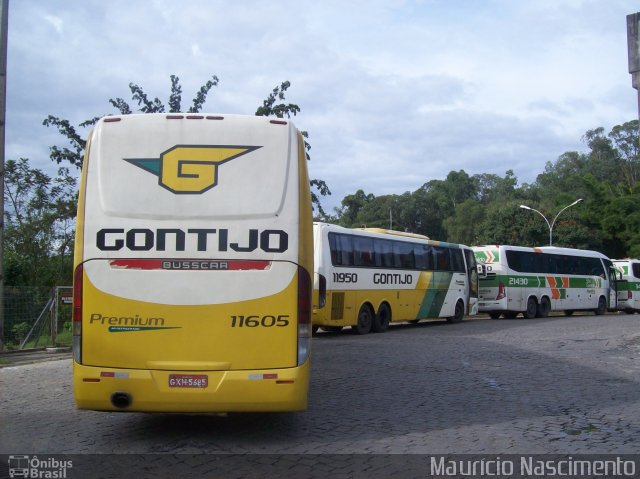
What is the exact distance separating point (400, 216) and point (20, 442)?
271ft

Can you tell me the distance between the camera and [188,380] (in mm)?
6691

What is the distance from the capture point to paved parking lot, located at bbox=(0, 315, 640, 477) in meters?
6.95

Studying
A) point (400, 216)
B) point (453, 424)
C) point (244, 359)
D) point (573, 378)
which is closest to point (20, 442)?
point (244, 359)

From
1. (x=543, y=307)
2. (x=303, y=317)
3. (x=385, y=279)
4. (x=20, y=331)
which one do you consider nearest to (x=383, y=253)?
(x=385, y=279)

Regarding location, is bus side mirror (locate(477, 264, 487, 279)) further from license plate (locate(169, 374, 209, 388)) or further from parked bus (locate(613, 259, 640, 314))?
license plate (locate(169, 374, 209, 388))

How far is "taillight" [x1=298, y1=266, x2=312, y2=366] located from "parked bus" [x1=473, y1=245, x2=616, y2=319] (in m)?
21.9

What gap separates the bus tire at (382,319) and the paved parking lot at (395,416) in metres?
6.98

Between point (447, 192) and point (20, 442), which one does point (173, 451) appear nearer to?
point (20, 442)

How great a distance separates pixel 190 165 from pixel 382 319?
14851 millimetres

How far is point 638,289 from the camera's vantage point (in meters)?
36.6

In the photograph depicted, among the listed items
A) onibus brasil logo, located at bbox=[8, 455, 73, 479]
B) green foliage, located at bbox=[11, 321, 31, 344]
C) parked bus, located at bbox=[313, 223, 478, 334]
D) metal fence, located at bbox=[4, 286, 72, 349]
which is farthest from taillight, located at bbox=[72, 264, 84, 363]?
green foliage, located at bbox=[11, 321, 31, 344]

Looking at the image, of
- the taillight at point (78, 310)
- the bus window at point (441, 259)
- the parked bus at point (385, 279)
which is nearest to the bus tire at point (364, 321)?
the parked bus at point (385, 279)

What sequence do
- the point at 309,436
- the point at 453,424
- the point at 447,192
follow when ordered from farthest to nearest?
the point at 447,192
the point at 453,424
the point at 309,436

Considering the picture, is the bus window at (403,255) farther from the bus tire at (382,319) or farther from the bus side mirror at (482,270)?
the bus side mirror at (482,270)
